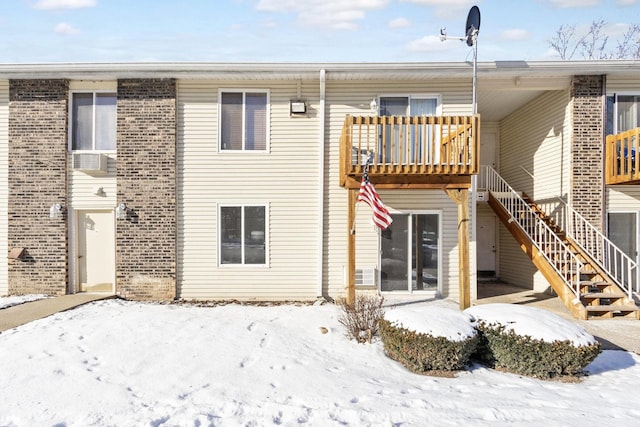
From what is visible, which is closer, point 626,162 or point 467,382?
point 467,382

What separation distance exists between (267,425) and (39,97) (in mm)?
9442

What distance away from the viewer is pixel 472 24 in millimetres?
8391

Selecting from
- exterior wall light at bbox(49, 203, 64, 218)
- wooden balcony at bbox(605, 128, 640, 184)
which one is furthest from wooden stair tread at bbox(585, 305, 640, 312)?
exterior wall light at bbox(49, 203, 64, 218)

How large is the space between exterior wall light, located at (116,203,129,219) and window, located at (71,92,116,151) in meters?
1.49

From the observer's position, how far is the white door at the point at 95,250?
28.8 feet

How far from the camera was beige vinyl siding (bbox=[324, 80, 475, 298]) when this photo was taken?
8.68 m

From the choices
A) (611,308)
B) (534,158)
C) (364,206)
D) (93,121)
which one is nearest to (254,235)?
(364,206)

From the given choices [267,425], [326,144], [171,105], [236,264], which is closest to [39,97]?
[171,105]

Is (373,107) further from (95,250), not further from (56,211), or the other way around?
(56,211)

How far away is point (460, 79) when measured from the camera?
869 centimetres

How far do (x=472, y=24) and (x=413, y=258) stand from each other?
224 inches

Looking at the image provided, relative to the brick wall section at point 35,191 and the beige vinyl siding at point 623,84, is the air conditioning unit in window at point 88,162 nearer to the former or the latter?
the brick wall section at point 35,191

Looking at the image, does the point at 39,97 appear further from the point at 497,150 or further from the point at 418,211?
the point at 497,150

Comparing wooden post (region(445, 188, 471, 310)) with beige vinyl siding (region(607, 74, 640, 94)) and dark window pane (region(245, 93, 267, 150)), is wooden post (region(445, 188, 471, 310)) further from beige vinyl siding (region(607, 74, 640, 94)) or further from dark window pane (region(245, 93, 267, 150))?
beige vinyl siding (region(607, 74, 640, 94))
